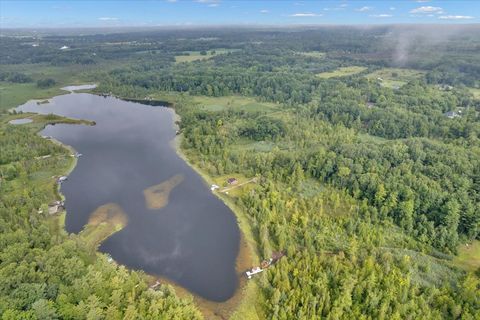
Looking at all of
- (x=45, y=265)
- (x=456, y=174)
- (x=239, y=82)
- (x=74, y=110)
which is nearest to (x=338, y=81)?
(x=239, y=82)

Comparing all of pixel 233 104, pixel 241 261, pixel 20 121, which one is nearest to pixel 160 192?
pixel 241 261

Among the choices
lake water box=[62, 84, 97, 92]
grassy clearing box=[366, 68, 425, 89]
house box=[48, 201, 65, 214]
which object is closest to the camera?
house box=[48, 201, 65, 214]

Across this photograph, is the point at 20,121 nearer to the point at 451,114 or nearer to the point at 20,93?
the point at 20,93

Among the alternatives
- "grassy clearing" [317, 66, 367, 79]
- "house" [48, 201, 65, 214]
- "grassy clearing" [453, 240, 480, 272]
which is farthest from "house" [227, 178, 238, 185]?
"grassy clearing" [317, 66, 367, 79]

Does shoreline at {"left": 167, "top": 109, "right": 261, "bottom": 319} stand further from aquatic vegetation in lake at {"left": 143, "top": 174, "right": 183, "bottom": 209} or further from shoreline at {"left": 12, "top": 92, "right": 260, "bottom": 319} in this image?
aquatic vegetation in lake at {"left": 143, "top": 174, "right": 183, "bottom": 209}

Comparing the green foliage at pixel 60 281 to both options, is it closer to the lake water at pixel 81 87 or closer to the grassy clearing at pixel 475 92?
the lake water at pixel 81 87

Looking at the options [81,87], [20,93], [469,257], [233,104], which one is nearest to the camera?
[469,257]

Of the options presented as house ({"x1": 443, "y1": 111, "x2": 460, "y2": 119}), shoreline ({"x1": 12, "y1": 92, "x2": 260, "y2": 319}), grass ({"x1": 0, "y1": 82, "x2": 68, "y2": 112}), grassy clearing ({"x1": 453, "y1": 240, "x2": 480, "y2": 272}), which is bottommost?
grassy clearing ({"x1": 453, "y1": 240, "x2": 480, "y2": 272})
